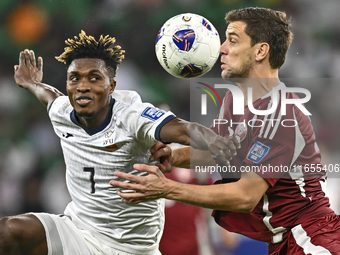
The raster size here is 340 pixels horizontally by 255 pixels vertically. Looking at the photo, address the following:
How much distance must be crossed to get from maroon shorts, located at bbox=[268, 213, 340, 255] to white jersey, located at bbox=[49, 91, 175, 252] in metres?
0.99

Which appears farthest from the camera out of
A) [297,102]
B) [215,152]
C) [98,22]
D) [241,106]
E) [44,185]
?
[98,22]

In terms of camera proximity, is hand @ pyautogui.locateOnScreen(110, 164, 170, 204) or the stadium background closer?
hand @ pyautogui.locateOnScreen(110, 164, 170, 204)

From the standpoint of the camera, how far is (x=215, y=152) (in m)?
2.25

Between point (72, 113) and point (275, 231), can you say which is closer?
point (275, 231)

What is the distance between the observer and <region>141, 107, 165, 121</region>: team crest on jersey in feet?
8.45

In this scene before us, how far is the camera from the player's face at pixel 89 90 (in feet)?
9.41

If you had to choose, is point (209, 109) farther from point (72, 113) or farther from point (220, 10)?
point (72, 113)

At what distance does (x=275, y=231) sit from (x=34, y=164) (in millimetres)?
3319

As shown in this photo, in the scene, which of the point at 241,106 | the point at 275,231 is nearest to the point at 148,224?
the point at 275,231

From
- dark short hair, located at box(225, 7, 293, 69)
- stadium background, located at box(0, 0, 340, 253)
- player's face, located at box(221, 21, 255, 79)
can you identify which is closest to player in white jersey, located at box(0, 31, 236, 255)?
player's face, located at box(221, 21, 255, 79)

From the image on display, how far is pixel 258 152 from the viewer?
257 cm

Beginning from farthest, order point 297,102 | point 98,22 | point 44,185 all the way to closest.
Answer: point 98,22, point 44,185, point 297,102

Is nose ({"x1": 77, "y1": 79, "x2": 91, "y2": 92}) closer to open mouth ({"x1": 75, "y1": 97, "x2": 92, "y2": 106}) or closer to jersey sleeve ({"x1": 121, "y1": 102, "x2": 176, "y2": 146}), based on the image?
open mouth ({"x1": 75, "y1": 97, "x2": 92, "y2": 106})

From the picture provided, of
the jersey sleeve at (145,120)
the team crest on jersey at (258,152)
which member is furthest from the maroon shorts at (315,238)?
the jersey sleeve at (145,120)
